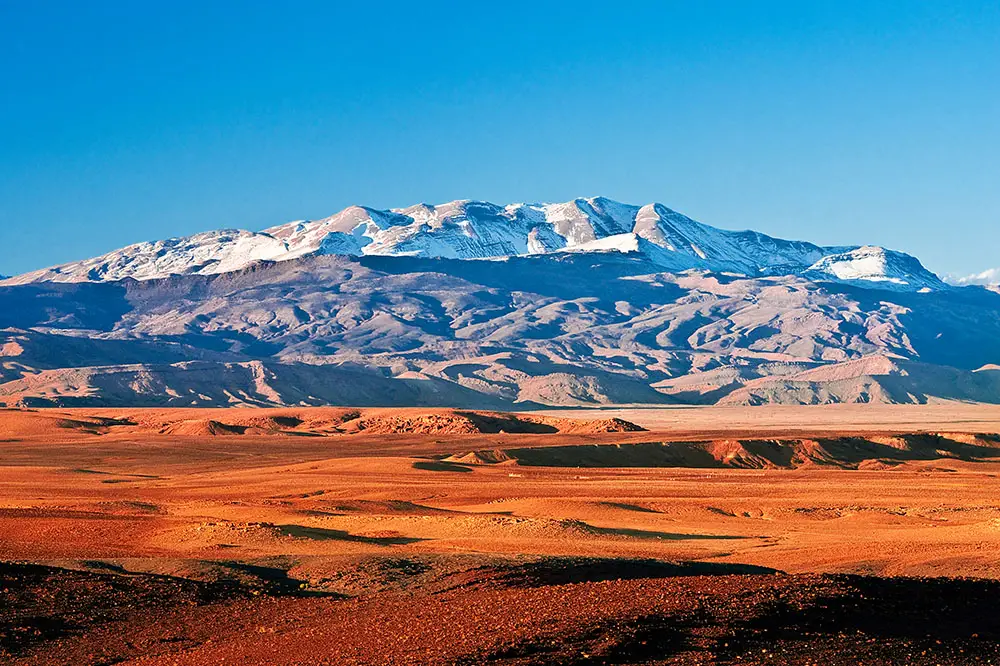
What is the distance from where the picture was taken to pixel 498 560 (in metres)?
29.5

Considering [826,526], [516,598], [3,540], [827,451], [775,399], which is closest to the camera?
[516,598]

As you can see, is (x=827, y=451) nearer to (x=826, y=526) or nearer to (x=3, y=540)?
(x=826, y=526)

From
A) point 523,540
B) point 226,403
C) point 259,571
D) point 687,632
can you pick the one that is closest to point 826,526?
point 523,540

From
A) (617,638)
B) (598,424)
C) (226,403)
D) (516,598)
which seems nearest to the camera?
(617,638)

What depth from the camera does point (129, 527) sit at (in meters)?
38.9

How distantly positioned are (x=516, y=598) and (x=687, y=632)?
4124 millimetres

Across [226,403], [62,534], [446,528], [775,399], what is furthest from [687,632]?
[775,399]

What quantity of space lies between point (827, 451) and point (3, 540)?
64.5 metres

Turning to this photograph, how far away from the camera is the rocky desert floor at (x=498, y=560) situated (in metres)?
19.8

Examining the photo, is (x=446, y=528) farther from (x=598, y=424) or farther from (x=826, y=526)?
(x=598, y=424)

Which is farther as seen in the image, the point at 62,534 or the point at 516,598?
the point at 62,534

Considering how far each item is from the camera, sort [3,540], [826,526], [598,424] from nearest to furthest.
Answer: [3,540] → [826,526] → [598,424]

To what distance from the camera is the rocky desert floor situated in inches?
781

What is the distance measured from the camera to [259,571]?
30.0 m
